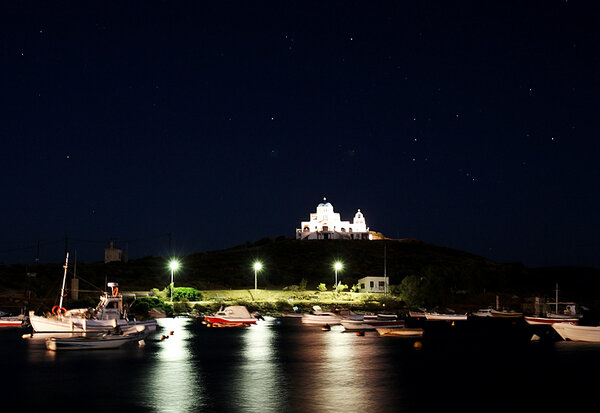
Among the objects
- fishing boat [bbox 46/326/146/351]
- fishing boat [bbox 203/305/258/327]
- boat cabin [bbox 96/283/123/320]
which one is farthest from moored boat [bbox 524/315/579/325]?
fishing boat [bbox 46/326/146/351]

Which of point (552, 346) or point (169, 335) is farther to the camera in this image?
point (169, 335)

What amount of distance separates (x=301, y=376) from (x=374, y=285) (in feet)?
313

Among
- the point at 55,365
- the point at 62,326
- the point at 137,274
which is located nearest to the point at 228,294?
the point at 137,274

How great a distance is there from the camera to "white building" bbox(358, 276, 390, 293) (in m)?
130

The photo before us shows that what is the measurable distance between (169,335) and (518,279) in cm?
14321

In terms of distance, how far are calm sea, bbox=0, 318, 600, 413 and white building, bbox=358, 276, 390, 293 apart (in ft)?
222

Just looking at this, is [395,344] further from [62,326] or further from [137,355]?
[62,326]

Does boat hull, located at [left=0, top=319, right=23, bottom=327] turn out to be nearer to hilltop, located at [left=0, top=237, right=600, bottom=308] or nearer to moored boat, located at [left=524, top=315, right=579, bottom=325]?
hilltop, located at [left=0, top=237, right=600, bottom=308]

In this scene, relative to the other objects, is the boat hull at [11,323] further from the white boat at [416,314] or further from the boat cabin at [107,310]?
the white boat at [416,314]

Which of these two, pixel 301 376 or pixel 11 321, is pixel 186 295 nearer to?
pixel 11 321

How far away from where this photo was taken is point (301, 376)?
122ft

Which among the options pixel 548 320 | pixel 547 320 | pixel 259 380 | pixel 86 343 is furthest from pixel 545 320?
pixel 259 380

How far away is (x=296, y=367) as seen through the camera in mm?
41375

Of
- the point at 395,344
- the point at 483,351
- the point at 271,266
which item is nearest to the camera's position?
the point at 483,351
